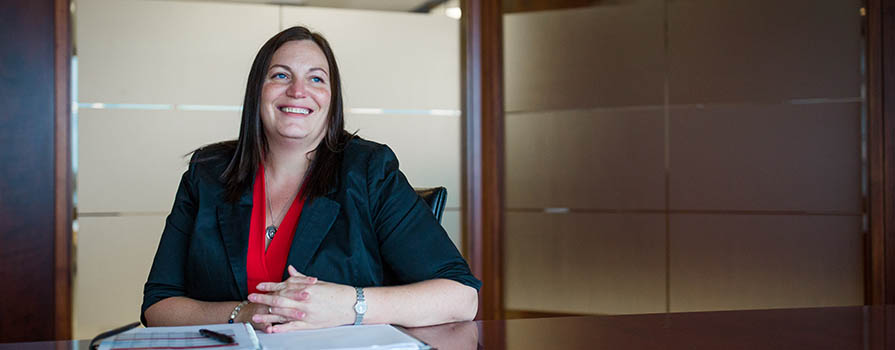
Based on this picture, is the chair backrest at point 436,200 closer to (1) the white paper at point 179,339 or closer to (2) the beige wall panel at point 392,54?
(1) the white paper at point 179,339

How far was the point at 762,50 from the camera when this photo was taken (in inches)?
152

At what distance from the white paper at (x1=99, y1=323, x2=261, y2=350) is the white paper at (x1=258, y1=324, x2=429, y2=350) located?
1.5 inches

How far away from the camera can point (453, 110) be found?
441 centimetres

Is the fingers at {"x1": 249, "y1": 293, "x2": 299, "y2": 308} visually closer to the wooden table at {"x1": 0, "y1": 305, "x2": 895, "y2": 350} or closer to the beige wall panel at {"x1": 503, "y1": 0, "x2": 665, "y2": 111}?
the wooden table at {"x1": 0, "y1": 305, "x2": 895, "y2": 350}

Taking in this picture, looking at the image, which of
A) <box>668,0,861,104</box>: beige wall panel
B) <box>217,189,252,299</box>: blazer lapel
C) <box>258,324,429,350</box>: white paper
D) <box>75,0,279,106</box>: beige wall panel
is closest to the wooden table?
<box>258,324,429,350</box>: white paper

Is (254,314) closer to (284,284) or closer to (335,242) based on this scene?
(284,284)

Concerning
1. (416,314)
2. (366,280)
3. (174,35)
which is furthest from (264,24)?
(416,314)

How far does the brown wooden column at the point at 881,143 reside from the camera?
3.55 metres

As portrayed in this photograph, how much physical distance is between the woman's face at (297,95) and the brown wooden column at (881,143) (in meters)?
2.76

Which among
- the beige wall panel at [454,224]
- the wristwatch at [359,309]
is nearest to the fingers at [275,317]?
the wristwatch at [359,309]

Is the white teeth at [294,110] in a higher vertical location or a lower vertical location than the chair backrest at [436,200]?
higher

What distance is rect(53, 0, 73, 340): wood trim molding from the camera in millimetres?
3846

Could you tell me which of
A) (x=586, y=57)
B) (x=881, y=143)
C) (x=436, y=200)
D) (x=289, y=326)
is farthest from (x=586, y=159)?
(x=289, y=326)

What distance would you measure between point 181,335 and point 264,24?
311 centimetres
